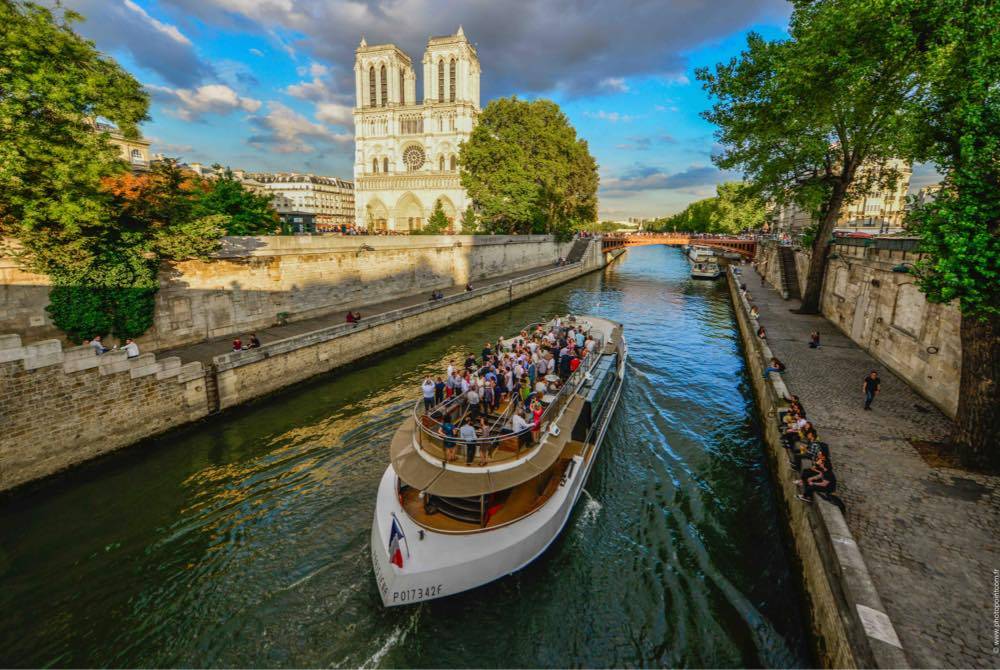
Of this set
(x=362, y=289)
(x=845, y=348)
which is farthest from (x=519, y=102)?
(x=845, y=348)

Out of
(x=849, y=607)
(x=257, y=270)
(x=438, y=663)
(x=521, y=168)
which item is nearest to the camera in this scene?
(x=849, y=607)

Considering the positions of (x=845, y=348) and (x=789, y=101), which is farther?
(x=845, y=348)

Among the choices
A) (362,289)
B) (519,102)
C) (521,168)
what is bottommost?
(362,289)

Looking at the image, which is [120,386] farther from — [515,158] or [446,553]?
[515,158]

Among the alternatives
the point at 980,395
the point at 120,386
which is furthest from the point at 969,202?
the point at 120,386

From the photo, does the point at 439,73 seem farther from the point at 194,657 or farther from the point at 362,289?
the point at 194,657

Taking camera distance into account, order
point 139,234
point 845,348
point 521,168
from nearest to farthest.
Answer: point 139,234 → point 845,348 → point 521,168

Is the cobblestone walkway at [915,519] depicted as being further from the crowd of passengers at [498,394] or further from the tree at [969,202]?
the crowd of passengers at [498,394]

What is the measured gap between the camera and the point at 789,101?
650 inches

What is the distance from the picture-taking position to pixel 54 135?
12.5 m

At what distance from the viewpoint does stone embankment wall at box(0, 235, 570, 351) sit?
14.6 m

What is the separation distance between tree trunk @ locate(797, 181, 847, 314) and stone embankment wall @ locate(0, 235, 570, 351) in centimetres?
2569

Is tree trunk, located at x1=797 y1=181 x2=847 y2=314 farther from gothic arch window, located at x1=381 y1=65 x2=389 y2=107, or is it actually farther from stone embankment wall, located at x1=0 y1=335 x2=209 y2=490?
gothic arch window, located at x1=381 y1=65 x2=389 y2=107

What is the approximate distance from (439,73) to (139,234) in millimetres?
79015
